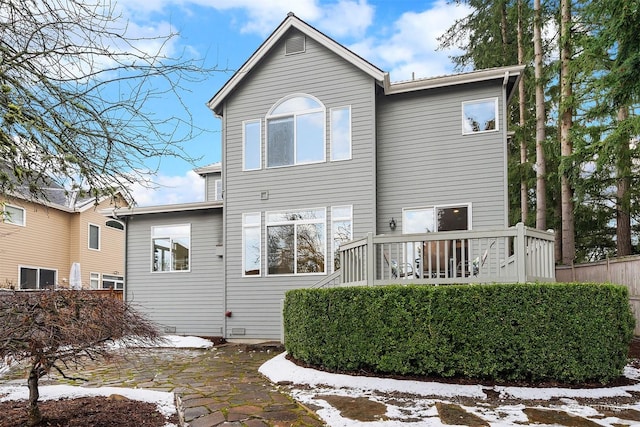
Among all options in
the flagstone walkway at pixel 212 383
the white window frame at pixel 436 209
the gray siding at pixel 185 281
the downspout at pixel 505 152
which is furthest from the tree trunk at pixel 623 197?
the gray siding at pixel 185 281

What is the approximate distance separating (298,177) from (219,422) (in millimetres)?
6366

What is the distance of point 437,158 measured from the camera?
9.29m

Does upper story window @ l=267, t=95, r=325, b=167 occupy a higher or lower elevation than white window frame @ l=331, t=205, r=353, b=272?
higher

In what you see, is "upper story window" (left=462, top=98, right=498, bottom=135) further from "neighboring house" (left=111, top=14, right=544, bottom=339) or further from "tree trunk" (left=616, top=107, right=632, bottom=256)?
"tree trunk" (left=616, top=107, right=632, bottom=256)

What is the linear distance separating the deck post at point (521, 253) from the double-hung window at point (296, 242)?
4.50 m

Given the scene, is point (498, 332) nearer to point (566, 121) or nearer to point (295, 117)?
point (295, 117)

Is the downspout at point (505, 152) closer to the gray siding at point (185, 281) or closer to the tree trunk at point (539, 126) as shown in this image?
the tree trunk at point (539, 126)

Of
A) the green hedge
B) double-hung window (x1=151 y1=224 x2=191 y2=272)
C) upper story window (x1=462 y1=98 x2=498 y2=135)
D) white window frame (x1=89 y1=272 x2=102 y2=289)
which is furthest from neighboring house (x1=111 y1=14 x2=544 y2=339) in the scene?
white window frame (x1=89 y1=272 x2=102 y2=289)

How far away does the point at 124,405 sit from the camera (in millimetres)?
4410

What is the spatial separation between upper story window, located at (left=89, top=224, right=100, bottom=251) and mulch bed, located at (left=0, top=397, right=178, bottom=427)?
15817 millimetres

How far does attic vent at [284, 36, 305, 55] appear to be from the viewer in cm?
1001

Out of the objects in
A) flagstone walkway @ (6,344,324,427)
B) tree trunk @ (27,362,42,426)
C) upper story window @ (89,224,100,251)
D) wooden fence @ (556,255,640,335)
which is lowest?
flagstone walkway @ (6,344,324,427)

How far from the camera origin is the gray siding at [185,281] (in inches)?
428

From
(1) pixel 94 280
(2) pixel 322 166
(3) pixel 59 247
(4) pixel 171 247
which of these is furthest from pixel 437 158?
(1) pixel 94 280
